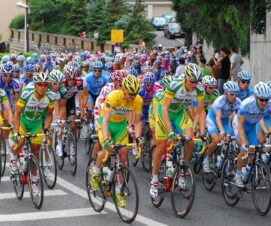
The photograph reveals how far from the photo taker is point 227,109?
12234 mm

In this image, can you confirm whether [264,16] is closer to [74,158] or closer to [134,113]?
[74,158]

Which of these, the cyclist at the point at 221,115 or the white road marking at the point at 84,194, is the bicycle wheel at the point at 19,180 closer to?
the white road marking at the point at 84,194

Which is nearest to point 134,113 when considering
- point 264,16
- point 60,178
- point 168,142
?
point 168,142

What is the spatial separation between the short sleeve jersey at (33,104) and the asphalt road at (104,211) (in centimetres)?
128

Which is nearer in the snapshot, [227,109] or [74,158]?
[227,109]

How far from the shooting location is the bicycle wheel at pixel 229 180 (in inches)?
428

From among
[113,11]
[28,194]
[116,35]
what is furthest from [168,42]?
[28,194]

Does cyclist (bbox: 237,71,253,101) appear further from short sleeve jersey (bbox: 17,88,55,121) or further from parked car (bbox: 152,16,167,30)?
parked car (bbox: 152,16,167,30)

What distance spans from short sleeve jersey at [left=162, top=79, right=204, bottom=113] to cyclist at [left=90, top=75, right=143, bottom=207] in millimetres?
517

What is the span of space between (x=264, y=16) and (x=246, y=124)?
1350cm

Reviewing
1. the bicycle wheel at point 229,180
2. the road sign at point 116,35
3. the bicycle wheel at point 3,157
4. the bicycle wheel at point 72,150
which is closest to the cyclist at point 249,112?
the bicycle wheel at point 229,180

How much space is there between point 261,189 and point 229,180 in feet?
3.14

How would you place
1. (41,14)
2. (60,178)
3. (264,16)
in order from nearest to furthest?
(60,178) < (264,16) < (41,14)

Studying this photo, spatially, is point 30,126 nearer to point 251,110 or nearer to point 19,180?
point 19,180
